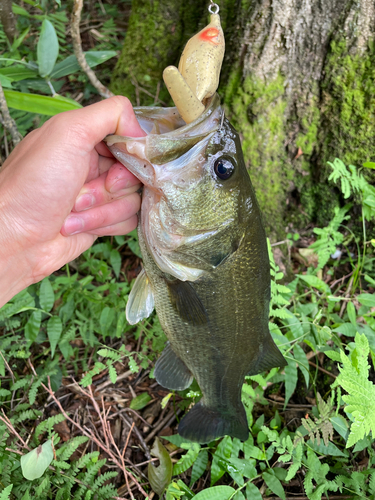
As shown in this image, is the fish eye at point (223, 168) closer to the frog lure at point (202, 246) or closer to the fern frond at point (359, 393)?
the frog lure at point (202, 246)

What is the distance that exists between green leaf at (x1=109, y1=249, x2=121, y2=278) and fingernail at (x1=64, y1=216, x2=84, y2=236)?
3.48ft

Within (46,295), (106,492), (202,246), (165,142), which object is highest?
(165,142)

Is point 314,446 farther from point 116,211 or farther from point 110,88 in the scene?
point 110,88

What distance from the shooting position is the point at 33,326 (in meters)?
2.84

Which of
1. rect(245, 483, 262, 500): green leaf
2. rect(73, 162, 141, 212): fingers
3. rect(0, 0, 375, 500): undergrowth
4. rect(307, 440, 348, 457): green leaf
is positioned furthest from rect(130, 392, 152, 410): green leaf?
rect(73, 162, 141, 212): fingers

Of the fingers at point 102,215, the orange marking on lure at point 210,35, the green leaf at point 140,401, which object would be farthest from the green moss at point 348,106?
the green leaf at point 140,401

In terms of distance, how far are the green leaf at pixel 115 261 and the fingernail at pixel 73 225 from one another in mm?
1061

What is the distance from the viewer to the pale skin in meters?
1.81

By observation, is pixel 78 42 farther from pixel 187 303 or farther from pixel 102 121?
pixel 187 303

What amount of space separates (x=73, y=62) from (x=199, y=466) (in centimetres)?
331

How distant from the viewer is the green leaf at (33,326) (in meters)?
2.82

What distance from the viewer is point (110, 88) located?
3.69 m

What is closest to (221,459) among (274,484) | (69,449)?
(274,484)

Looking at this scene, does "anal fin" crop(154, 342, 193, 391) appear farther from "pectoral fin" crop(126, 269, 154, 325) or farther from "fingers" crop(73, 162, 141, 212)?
"fingers" crop(73, 162, 141, 212)
